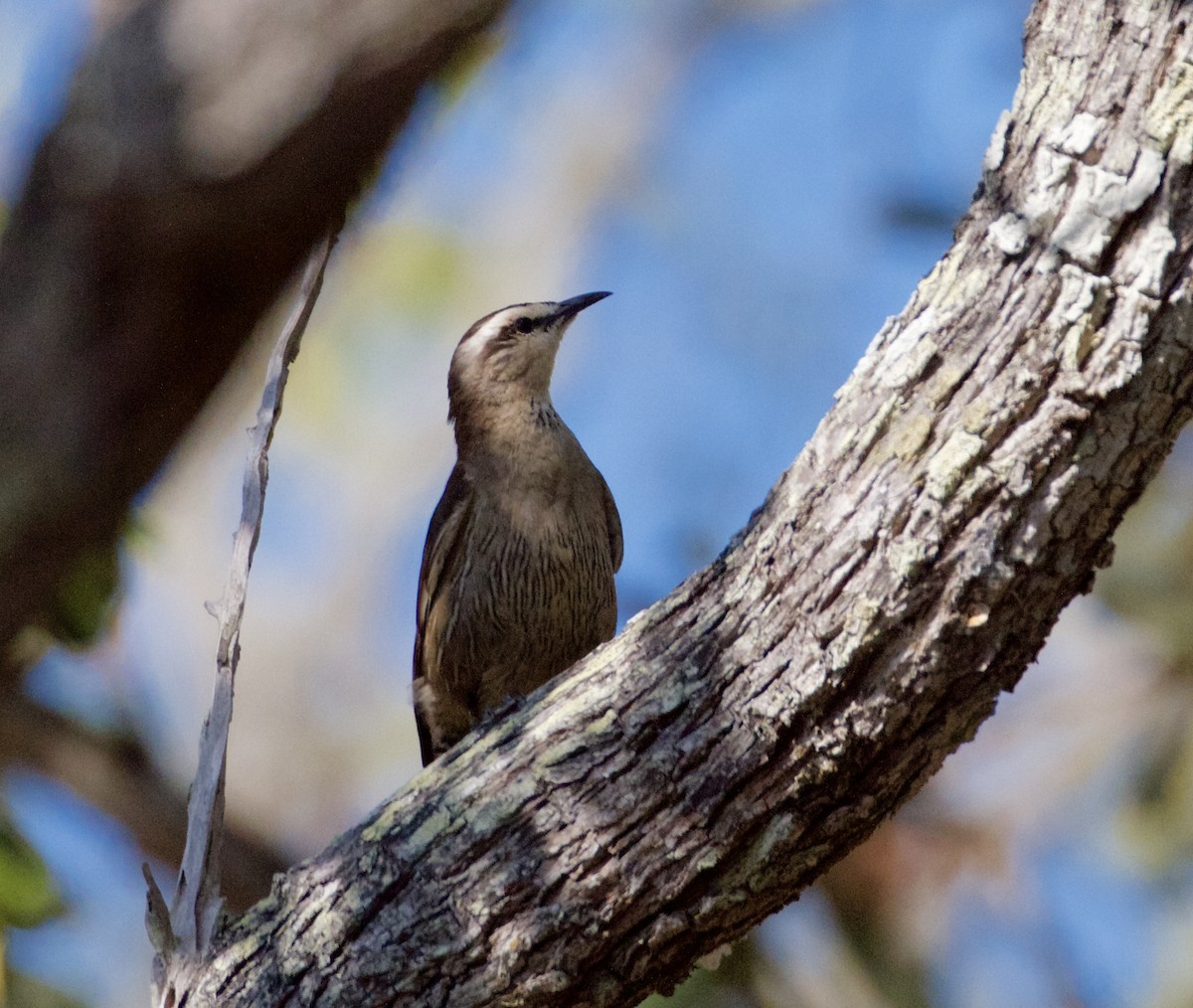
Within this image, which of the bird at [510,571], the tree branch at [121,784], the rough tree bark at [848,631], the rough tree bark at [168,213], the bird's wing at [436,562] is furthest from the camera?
the tree branch at [121,784]

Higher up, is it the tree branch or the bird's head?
the bird's head

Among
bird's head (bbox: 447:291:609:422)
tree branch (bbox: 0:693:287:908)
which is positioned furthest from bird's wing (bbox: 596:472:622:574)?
tree branch (bbox: 0:693:287:908)

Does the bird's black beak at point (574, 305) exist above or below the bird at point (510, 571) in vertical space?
above

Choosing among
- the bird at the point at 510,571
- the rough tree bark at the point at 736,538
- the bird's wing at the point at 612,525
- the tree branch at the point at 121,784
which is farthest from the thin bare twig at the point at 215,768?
the bird's wing at the point at 612,525

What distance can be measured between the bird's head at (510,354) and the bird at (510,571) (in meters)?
0.08

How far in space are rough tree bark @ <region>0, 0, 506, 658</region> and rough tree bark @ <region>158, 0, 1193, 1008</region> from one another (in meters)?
1.08

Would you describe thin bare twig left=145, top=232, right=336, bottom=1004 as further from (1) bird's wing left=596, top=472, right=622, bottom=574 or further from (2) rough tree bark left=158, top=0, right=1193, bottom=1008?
(1) bird's wing left=596, top=472, right=622, bottom=574

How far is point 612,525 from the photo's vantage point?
5.54m

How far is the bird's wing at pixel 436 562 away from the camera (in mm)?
5340

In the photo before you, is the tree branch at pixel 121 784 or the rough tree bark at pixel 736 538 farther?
the tree branch at pixel 121 784

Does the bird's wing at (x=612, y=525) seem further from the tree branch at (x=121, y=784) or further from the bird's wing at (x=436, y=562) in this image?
the tree branch at (x=121, y=784)

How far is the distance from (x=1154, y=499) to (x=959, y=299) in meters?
4.69

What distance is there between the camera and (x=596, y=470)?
5.59 metres

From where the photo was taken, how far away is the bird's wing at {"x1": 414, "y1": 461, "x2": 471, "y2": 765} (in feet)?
17.5
